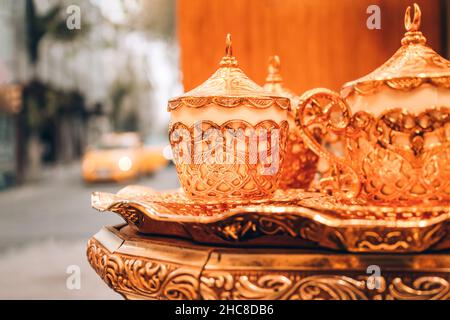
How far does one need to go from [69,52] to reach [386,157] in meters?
9.76

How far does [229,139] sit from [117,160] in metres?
6.80

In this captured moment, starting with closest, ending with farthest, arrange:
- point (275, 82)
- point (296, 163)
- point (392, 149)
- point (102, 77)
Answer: point (392, 149) < point (296, 163) < point (275, 82) < point (102, 77)

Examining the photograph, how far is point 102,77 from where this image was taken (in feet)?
34.0

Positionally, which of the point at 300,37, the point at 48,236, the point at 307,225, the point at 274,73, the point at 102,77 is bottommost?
the point at 48,236

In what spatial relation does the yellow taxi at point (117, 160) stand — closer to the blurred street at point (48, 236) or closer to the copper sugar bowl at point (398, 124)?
the blurred street at point (48, 236)

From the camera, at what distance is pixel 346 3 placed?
1.92 m

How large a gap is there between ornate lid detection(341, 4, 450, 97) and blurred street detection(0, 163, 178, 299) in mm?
2057

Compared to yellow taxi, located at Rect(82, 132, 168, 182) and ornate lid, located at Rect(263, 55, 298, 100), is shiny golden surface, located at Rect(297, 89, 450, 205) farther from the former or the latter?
yellow taxi, located at Rect(82, 132, 168, 182)

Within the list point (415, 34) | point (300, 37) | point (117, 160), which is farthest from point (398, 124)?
point (117, 160)

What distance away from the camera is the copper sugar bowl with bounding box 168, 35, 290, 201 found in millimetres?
726

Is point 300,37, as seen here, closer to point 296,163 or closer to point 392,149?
point 296,163

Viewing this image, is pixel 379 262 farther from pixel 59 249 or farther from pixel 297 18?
pixel 59 249

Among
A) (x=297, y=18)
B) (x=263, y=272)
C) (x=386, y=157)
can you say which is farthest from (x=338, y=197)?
(x=297, y=18)

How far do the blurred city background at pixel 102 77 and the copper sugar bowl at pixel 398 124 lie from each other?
0.77 metres
